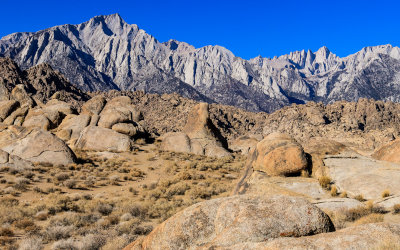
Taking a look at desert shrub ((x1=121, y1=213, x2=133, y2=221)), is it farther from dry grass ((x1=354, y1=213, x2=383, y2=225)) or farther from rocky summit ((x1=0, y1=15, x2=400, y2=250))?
dry grass ((x1=354, y1=213, x2=383, y2=225))

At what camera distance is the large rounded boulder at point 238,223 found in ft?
16.2

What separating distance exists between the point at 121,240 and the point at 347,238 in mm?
7556

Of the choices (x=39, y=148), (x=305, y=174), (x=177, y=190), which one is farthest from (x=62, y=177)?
(x=305, y=174)

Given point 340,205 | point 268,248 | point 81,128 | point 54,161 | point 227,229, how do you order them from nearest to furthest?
point 268,248
point 227,229
point 340,205
point 54,161
point 81,128

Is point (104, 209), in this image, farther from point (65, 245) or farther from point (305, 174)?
point (305, 174)

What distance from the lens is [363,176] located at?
38.1ft

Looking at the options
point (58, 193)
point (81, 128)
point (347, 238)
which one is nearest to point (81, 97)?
point (81, 128)

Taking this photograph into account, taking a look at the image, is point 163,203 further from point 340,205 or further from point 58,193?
point 340,205

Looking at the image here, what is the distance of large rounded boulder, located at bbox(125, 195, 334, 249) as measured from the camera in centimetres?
493

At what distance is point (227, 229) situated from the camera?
16.6 feet

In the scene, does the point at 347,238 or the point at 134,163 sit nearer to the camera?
the point at 347,238

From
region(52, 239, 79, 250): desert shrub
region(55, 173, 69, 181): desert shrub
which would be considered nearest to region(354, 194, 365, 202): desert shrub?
region(52, 239, 79, 250): desert shrub

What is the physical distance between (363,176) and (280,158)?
351 centimetres

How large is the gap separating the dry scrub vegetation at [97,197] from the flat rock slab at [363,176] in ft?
23.6
